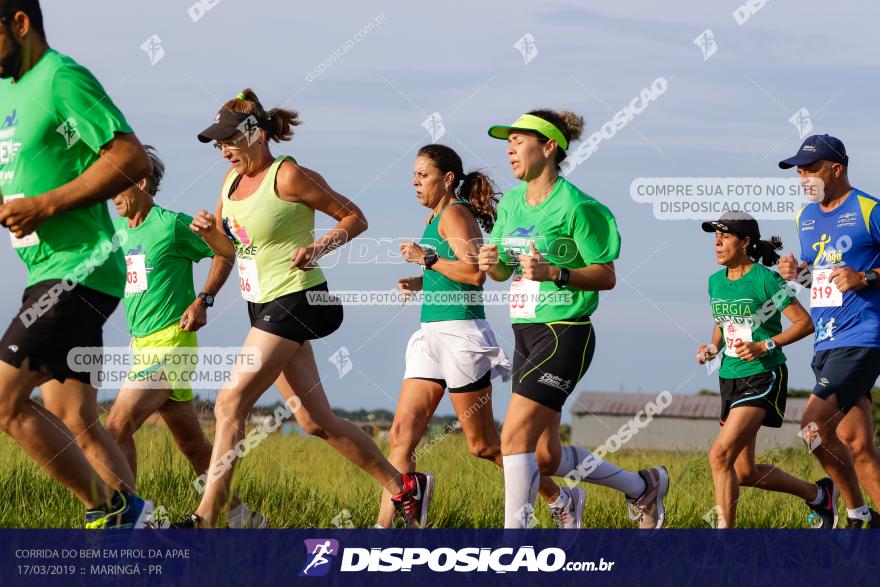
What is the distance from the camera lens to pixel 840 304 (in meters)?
7.87

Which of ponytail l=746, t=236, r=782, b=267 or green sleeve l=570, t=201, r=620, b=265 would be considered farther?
ponytail l=746, t=236, r=782, b=267

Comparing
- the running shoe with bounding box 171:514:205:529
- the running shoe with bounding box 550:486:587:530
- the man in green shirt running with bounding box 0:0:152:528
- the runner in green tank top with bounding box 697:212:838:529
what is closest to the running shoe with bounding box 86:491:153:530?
the man in green shirt running with bounding box 0:0:152:528

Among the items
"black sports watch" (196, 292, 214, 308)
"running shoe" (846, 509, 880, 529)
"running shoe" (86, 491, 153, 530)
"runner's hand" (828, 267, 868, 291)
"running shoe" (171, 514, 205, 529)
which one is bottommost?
"running shoe" (86, 491, 153, 530)

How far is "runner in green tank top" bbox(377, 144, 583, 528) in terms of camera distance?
7.39 m

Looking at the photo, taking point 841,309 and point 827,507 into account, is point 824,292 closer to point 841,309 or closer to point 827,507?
point 841,309

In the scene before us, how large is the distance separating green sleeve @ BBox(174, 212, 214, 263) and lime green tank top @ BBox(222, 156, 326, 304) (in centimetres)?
92

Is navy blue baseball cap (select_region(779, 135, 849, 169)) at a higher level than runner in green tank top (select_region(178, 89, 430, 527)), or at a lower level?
higher

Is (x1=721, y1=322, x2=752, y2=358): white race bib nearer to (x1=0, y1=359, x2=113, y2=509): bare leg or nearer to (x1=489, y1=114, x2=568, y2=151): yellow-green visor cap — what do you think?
(x1=489, y1=114, x2=568, y2=151): yellow-green visor cap

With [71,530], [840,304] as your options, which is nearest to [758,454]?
[840,304]

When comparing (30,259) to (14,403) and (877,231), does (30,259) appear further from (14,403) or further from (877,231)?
(877,231)

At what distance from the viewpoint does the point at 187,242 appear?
7.86 metres

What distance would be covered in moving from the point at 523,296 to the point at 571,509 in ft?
5.39

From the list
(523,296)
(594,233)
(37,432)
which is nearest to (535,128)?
(594,233)

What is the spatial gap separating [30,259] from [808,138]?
469cm
